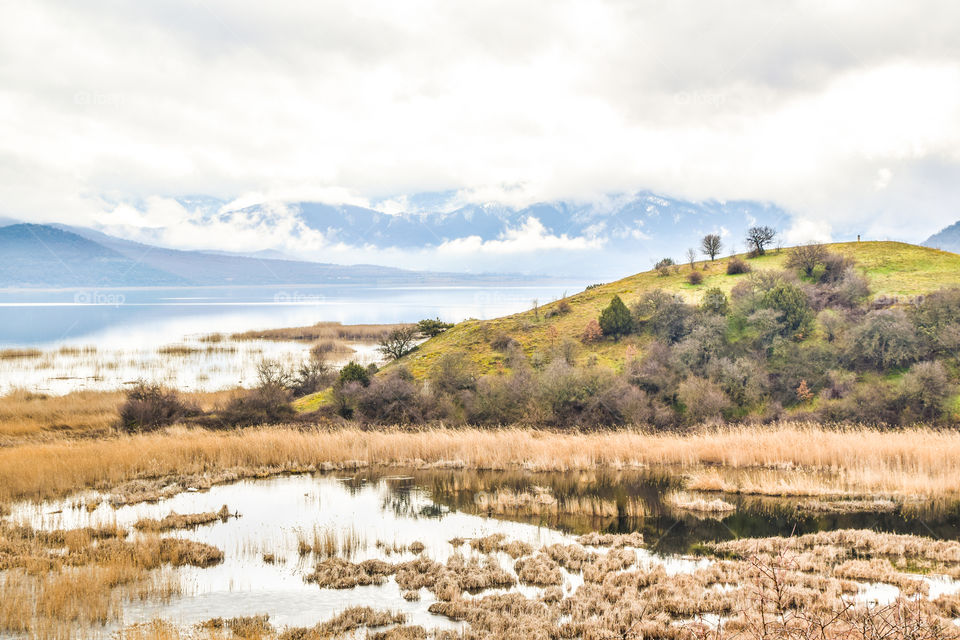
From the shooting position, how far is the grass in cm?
2375

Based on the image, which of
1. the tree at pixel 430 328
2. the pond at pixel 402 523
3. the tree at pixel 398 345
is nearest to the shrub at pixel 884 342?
the pond at pixel 402 523

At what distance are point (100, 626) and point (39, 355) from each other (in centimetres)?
6839

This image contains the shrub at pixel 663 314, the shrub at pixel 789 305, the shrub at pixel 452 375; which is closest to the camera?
the shrub at pixel 452 375

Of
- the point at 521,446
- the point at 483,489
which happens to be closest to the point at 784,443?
the point at 521,446

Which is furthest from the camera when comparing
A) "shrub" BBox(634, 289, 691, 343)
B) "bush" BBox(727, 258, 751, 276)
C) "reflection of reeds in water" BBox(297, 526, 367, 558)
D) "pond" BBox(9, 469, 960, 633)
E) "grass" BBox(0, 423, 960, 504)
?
"bush" BBox(727, 258, 751, 276)

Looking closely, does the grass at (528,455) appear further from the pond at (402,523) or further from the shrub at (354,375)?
the shrub at (354,375)

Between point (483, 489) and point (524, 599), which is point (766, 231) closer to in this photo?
point (483, 489)

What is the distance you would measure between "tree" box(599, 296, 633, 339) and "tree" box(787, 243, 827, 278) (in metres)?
15.3

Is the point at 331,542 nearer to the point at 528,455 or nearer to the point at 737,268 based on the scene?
the point at 528,455

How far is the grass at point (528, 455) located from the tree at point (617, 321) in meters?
14.3

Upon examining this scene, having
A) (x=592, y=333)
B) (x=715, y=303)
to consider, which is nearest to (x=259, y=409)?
(x=592, y=333)

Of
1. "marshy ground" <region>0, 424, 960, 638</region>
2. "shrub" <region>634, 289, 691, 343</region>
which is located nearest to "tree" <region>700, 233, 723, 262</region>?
"shrub" <region>634, 289, 691, 343</region>

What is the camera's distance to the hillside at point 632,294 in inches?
1741

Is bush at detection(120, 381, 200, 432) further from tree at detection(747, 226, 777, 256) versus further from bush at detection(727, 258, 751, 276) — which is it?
tree at detection(747, 226, 777, 256)
